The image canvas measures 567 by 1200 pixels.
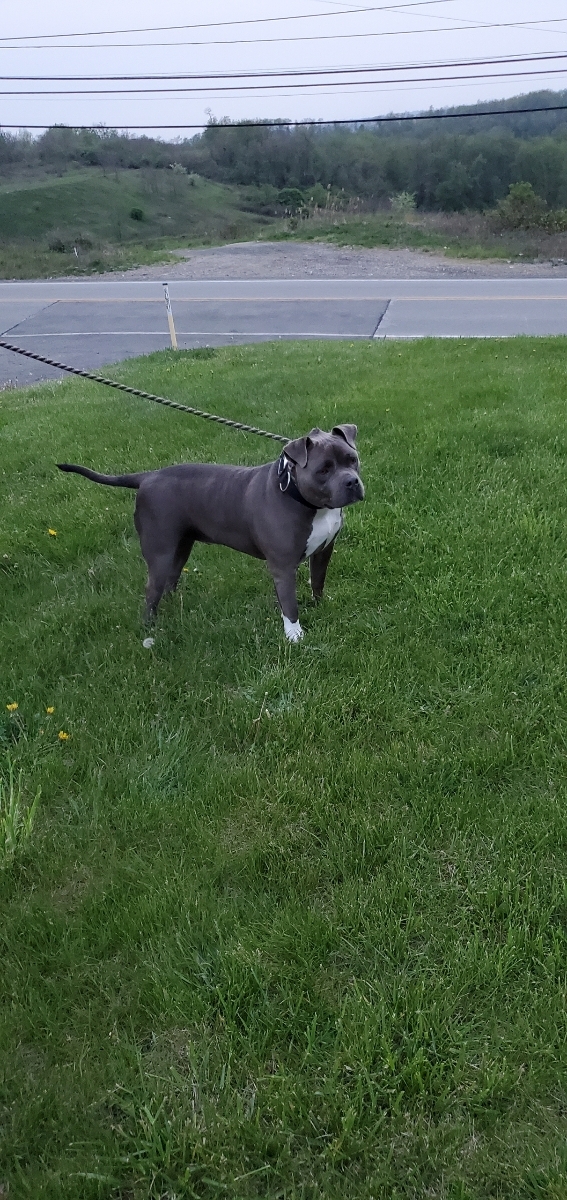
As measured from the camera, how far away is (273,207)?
46531 mm

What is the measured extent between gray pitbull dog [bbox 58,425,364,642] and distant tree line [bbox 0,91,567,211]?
56.5 metres

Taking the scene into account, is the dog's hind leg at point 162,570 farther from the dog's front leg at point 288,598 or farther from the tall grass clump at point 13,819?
the tall grass clump at point 13,819

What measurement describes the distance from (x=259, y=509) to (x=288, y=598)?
0.49 metres

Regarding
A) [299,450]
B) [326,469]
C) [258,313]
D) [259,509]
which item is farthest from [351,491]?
[258,313]

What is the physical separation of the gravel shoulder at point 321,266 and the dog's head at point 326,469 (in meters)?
16.9

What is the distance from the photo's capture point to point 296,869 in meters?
2.75

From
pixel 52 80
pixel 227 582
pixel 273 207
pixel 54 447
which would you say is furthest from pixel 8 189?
pixel 227 582

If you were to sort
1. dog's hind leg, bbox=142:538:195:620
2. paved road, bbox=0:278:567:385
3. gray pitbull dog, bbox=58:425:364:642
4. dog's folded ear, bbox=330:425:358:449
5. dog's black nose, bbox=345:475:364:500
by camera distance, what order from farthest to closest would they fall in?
paved road, bbox=0:278:567:385 < dog's hind leg, bbox=142:538:195:620 < dog's folded ear, bbox=330:425:358:449 < gray pitbull dog, bbox=58:425:364:642 < dog's black nose, bbox=345:475:364:500

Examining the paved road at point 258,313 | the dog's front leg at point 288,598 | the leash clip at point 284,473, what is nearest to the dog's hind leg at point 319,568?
the dog's front leg at point 288,598

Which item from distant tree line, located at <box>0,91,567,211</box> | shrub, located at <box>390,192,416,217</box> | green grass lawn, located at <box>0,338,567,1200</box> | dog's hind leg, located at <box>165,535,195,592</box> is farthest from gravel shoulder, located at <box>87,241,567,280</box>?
distant tree line, located at <box>0,91,567,211</box>

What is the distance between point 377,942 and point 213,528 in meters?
2.13

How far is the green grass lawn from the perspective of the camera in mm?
2012

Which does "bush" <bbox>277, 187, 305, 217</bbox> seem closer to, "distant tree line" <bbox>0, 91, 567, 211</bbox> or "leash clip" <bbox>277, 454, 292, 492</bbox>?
"distant tree line" <bbox>0, 91, 567, 211</bbox>

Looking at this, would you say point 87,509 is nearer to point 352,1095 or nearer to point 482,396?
point 482,396
